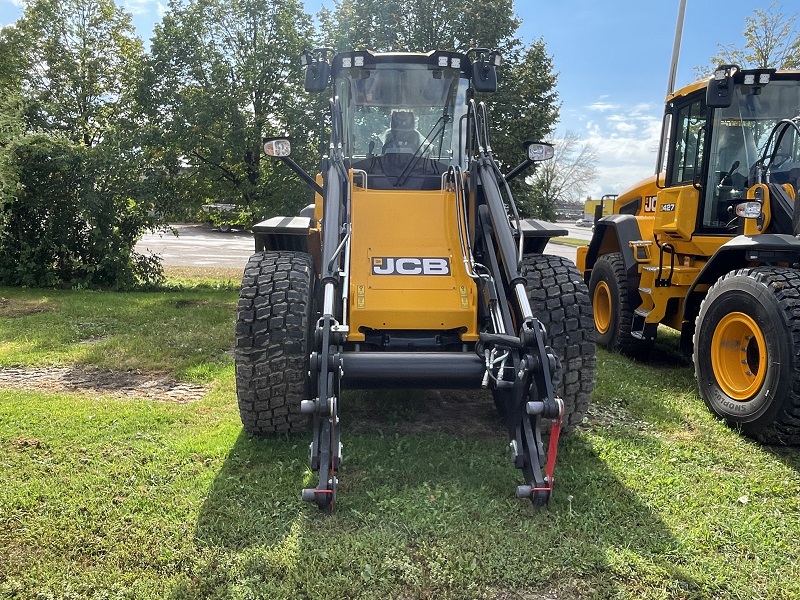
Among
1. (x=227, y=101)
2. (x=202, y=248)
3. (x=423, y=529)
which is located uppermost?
(x=227, y=101)

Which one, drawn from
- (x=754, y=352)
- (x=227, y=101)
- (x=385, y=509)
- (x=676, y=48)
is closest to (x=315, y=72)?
(x=385, y=509)

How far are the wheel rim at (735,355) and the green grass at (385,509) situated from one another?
1.16ft

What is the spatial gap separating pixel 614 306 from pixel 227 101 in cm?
736

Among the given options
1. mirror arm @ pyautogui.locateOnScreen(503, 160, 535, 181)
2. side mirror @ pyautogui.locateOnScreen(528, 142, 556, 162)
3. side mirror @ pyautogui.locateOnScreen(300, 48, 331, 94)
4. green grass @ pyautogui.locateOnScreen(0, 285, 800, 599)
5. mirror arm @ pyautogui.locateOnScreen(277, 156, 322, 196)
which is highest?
side mirror @ pyautogui.locateOnScreen(300, 48, 331, 94)

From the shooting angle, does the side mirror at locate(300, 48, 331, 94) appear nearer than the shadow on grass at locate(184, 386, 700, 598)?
No

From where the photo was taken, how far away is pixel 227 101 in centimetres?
1043

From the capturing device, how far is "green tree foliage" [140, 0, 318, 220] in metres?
10.4

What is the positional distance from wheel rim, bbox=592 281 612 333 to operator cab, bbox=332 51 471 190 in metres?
3.11

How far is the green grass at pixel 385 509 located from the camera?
2.56 metres

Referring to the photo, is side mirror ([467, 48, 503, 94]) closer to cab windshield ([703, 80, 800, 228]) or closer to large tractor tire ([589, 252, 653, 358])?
cab windshield ([703, 80, 800, 228])

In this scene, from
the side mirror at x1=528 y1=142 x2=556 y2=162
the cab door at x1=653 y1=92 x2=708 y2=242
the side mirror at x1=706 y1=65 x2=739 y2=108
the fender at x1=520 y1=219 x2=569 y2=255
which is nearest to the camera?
the side mirror at x1=528 y1=142 x2=556 y2=162

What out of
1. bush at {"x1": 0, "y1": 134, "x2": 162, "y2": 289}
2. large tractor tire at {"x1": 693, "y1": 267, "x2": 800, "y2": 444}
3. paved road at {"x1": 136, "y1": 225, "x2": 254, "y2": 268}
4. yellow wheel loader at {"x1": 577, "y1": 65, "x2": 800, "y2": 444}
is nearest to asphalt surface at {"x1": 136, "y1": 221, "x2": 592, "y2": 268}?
paved road at {"x1": 136, "y1": 225, "x2": 254, "y2": 268}

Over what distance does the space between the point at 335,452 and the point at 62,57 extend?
522 inches

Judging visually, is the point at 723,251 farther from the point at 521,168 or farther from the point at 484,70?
the point at 484,70
